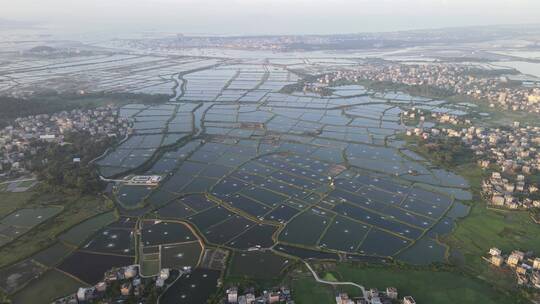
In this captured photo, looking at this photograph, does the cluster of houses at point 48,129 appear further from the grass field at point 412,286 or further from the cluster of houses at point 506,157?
the cluster of houses at point 506,157

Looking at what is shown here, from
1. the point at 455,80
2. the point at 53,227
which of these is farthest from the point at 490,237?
the point at 455,80

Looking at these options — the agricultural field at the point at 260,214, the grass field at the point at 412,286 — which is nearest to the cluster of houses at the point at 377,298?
the grass field at the point at 412,286

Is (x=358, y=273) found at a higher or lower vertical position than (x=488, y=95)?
lower

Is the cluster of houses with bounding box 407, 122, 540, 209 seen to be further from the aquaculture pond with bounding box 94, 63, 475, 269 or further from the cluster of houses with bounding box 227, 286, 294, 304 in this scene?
the cluster of houses with bounding box 227, 286, 294, 304

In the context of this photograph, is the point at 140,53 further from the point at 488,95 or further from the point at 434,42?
the point at 434,42

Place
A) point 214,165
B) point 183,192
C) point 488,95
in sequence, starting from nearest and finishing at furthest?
point 183,192 < point 214,165 < point 488,95

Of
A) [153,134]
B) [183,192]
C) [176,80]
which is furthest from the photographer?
[176,80]

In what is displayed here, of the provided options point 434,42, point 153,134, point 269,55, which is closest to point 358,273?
point 153,134
